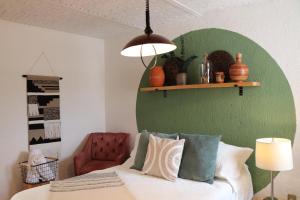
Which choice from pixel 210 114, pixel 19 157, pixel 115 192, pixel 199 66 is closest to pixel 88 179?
pixel 115 192

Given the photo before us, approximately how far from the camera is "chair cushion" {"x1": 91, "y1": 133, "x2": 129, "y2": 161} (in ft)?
13.0

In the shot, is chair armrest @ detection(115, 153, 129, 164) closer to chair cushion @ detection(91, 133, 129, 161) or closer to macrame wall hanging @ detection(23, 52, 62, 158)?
chair cushion @ detection(91, 133, 129, 161)

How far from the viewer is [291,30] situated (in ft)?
8.96

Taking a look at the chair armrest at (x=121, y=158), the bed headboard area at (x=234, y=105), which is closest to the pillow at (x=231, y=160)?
the bed headboard area at (x=234, y=105)

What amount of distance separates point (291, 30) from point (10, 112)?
129 inches

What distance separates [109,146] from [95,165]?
40cm

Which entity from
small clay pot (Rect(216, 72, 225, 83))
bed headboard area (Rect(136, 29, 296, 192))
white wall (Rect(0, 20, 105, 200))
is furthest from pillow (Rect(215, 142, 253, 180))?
white wall (Rect(0, 20, 105, 200))

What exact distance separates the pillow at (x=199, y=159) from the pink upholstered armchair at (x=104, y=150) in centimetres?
130

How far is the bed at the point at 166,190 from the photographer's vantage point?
87.9 inches

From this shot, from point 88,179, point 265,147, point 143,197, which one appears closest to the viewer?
point 143,197

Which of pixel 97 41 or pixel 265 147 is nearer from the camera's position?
pixel 265 147

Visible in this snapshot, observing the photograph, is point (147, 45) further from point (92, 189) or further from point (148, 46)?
point (92, 189)

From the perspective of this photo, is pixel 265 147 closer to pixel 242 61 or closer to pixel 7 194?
pixel 242 61

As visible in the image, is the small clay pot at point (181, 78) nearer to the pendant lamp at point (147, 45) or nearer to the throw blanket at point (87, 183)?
the pendant lamp at point (147, 45)
